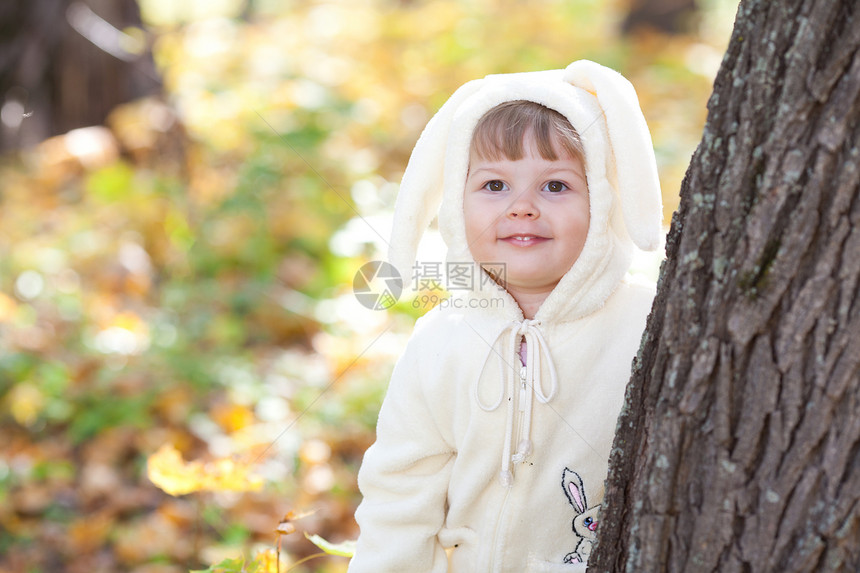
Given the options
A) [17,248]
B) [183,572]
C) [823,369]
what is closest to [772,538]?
[823,369]

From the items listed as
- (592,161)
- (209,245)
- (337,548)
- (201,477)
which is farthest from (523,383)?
(209,245)

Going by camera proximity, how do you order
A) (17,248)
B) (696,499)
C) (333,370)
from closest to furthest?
(696,499), (333,370), (17,248)

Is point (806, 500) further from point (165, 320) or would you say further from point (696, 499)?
point (165, 320)

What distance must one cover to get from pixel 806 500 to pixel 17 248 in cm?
506

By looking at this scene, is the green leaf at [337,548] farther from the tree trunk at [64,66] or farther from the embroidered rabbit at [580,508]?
the tree trunk at [64,66]

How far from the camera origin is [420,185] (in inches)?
76.4

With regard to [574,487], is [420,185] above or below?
above

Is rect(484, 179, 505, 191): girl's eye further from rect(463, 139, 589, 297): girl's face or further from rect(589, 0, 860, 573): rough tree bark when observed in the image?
rect(589, 0, 860, 573): rough tree bark

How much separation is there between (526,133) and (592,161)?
16 centimetres

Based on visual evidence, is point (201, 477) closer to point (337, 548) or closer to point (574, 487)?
point (337, 548)

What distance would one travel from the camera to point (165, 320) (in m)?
4.47

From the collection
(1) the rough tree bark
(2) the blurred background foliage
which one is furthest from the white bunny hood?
(2) the blurred background foliage

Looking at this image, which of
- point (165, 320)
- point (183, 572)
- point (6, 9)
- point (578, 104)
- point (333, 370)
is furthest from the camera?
point (6, 9)

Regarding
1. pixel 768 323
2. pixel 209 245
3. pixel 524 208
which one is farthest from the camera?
pixel 209 245
